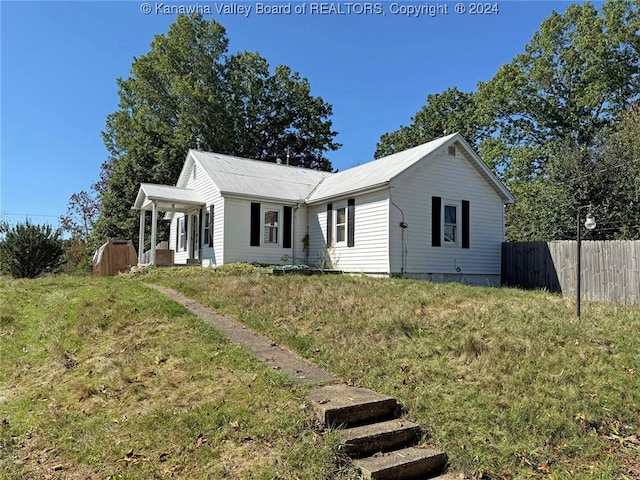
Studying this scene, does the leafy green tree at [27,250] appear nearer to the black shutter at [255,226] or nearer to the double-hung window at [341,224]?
the black shutter at [255,226]

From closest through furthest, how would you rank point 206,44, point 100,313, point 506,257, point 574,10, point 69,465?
point 69,465, point 100,313, point 506,257, point 574,10, point 206,44

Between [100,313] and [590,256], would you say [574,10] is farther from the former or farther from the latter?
[100,313]

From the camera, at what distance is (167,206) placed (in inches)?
720

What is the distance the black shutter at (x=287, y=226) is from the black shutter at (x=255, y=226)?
3.91 feet

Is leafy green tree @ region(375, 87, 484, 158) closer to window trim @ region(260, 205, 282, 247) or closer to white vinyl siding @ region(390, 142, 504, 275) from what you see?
white vinyl siding @ region(390, 142, 504, 275)

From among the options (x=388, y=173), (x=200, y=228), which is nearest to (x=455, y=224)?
(x=388, y=173)

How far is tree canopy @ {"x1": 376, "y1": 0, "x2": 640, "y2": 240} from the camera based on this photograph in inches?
766

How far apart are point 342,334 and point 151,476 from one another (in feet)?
12.0

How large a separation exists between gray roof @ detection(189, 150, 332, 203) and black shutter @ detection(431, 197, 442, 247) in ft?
17.3

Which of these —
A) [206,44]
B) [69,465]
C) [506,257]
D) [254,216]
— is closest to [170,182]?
[206,44]

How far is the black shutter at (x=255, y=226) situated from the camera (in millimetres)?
16359

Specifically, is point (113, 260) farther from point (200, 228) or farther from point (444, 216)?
point (444, 216)

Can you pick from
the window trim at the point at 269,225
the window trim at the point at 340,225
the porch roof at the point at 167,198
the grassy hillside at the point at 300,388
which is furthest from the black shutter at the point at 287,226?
the grassy hillside at the point at 300,388

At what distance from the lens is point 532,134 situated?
29375mm
